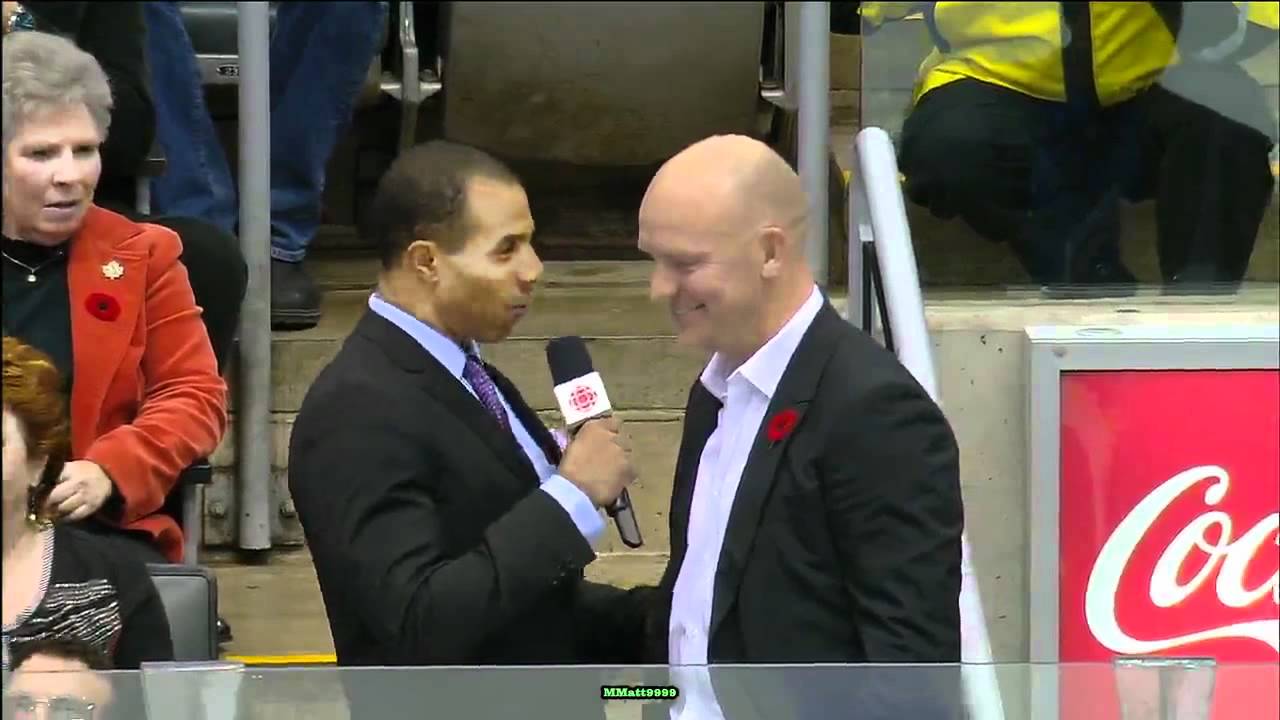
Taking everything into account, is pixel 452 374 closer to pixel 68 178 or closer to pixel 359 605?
pixel 359 605

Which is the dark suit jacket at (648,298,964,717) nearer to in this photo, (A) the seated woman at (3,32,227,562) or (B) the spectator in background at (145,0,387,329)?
(A) the seated woman at (3,32,227,562)

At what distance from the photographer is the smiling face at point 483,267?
2684 mm

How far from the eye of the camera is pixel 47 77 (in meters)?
3.33

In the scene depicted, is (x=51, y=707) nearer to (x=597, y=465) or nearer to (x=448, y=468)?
(x=448, y=468)

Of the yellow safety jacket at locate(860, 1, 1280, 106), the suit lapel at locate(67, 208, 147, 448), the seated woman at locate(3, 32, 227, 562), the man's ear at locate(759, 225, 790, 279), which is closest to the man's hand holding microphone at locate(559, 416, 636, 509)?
the man's ear at locate(759, 225, 790, 279)

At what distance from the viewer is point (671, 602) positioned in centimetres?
263

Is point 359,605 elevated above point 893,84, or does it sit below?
below

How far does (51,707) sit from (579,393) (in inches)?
31.0

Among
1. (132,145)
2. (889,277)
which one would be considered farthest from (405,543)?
(132,145)

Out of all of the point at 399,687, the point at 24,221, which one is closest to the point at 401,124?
the point at 24,221

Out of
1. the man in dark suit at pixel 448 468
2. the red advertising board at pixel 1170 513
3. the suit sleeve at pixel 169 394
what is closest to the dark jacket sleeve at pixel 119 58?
the suit sleeve at pixel 169 394

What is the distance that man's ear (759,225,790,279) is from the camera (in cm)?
245

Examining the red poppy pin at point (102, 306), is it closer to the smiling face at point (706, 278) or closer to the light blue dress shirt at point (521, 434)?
the light blue dress shirt at point (521, 434)

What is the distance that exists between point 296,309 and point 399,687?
2601 millimetres
